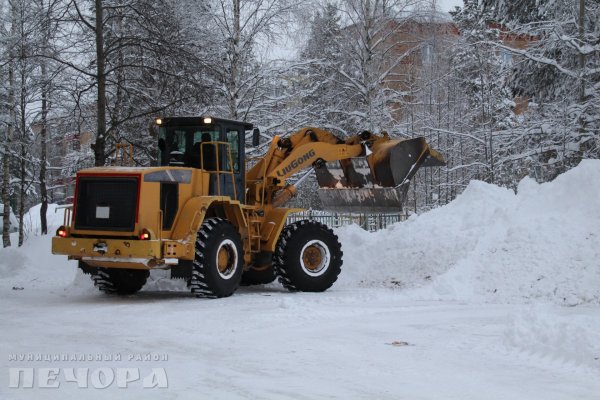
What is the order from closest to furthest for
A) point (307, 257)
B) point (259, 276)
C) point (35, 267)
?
point (307, 257) < point (259, 276) < point (35, 267)

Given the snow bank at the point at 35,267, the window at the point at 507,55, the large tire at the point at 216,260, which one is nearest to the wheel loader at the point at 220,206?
the large tire at the point at 216,260

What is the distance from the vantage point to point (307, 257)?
1372 cm

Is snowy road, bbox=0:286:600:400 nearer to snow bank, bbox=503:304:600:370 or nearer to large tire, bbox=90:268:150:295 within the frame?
snow bank, bbox=503:304:600:370

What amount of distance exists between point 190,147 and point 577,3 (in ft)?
40.9

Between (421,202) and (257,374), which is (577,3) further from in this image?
(421,202)

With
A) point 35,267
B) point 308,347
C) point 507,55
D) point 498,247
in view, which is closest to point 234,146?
point 498,247

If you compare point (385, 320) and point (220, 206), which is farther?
point (220, 206)

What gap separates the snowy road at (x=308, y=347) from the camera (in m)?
6.06

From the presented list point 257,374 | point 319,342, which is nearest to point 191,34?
point 319,342

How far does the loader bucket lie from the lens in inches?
547

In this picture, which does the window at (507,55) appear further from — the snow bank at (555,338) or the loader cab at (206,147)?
the snow bank at (555,338)

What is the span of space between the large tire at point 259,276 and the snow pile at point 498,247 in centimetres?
150

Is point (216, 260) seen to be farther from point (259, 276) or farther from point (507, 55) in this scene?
point (507, 55)

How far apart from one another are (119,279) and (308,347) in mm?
6115
